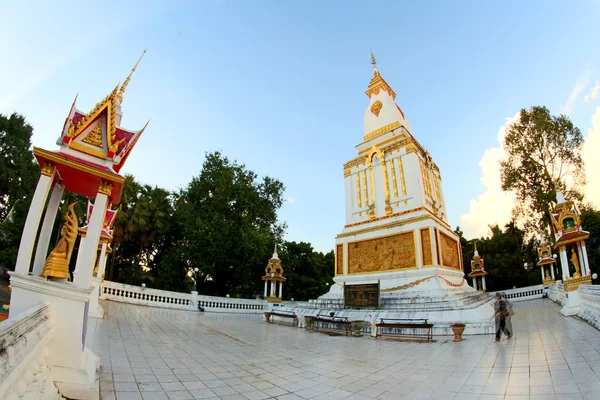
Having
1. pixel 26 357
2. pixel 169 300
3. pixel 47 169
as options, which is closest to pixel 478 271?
pixel 169 300

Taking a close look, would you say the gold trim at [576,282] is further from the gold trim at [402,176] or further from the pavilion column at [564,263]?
the gold trim at [402,176]

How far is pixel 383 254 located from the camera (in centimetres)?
1605

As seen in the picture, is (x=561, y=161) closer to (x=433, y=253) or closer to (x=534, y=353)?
(x=433, y=253)

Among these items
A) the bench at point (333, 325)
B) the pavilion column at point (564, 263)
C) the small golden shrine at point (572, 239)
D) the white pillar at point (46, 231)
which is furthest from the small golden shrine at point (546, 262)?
the white pillar at point (46, 231)

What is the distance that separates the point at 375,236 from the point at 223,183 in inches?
533

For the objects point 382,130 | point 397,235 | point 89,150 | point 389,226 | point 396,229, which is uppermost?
point 382,130

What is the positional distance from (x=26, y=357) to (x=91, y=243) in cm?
234

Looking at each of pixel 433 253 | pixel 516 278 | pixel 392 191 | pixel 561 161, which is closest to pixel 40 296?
pixel 433 253

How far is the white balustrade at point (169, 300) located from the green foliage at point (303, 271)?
7.16 m

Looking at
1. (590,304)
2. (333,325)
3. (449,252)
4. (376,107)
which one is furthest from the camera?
(376,107)

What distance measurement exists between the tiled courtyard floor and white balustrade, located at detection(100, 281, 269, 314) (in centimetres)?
838

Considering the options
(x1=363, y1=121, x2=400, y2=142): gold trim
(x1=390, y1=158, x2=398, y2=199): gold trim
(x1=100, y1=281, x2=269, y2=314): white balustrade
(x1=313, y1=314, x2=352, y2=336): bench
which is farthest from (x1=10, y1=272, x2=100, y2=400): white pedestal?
(x1=363, y1=121, x2=400, y2=142): gold trim

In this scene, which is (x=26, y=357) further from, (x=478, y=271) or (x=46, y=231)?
(x=478, y=271)

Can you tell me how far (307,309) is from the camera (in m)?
14.0
